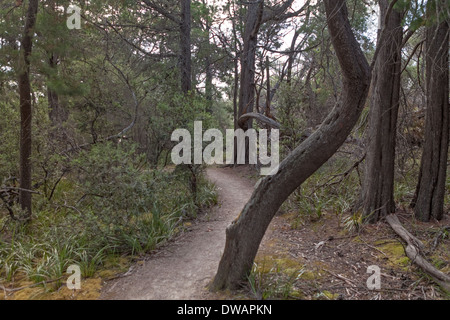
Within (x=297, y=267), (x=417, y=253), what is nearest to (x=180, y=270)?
(x=297, y=267)

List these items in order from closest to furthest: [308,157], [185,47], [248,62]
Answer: [308,157], [185,47], [248,62]

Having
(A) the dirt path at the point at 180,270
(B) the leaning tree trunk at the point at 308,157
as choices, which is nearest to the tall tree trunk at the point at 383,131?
(B) the leaning tree trunk at the point at 308,157

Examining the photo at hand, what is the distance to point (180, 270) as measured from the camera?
12.1ft

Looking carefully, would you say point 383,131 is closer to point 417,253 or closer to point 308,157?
Result: point 417,253

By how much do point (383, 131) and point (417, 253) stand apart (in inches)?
77.1

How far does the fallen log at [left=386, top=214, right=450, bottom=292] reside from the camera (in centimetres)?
298

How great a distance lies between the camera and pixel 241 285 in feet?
10.0

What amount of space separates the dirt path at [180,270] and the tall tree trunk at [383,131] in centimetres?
265

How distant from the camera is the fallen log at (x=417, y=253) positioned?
9.79ft

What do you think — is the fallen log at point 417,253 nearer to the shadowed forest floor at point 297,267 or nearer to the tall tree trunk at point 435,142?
the shadowed forest floor at point 297,267

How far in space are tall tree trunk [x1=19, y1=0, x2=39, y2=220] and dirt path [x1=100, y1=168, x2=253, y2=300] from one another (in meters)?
3.06

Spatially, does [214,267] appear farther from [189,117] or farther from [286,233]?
[189,117]

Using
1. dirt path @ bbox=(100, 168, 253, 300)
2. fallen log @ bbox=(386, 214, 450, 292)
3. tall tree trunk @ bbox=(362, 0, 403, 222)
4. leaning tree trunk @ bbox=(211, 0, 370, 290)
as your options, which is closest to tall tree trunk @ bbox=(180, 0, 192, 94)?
dirt path @ bbox=(100, 168, 253, 300)
